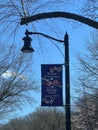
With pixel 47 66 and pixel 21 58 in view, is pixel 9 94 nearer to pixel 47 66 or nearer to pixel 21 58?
pixel 21 58

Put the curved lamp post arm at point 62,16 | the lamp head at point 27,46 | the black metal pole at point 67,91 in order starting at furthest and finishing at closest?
the lamp head at point 27,46 → the black metal pole at point 67,91 → the curved lamp post arm at point 62,16

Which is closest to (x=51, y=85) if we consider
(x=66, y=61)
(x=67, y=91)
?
(x=67, y=91)

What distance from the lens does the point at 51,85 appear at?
13234mm

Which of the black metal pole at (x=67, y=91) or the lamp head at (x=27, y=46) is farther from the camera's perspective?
the lamp head at (x=27, y=46)

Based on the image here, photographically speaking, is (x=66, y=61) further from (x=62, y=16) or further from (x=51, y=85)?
(x=62, y=16)

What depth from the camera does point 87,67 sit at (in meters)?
37.6

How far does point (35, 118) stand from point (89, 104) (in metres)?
50.9

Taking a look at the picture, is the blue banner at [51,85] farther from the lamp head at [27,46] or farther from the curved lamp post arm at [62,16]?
the curved lamp post arm at [62,16]

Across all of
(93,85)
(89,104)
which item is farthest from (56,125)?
(93,85)

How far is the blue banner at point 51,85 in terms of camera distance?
43.0ft

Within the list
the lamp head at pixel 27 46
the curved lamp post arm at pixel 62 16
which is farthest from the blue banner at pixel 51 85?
the curved lamp post arm at pixel 62 16

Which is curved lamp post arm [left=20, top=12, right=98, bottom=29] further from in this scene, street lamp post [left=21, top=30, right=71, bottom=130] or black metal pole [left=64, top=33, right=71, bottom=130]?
black metal pole [left=64, top=33, right=71, bottom=130]

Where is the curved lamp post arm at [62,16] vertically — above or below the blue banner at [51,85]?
above

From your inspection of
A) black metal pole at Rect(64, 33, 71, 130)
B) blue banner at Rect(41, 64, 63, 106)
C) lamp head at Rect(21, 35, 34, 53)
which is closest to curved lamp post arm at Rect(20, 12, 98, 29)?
lamp head at Rect(21, 35, 34, 53)
